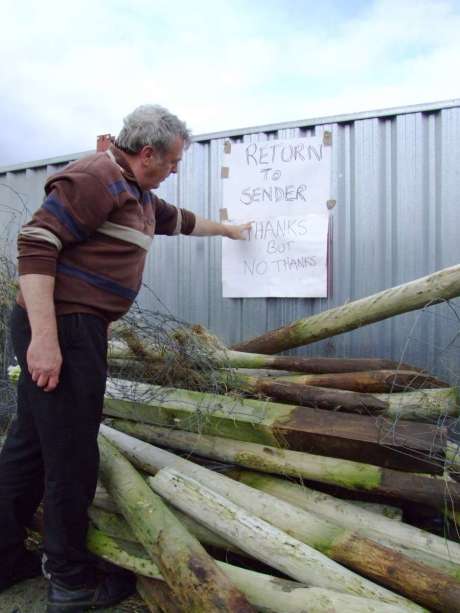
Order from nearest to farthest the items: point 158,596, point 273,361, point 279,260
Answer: point 158,596 < point 273,361 < point 279,260

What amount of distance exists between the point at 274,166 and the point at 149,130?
144 cm

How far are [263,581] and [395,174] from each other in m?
2.47

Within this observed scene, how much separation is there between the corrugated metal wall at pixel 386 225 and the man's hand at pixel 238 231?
0.24 meters

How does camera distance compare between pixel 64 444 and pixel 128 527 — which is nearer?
pixel 64 444

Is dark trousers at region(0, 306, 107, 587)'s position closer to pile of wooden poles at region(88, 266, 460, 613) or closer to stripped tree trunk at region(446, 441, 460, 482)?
pile of wooden poles at region(88, 266, 460, 613)

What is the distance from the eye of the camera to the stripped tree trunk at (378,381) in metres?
2.52

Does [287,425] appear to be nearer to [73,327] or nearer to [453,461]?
[453,461]

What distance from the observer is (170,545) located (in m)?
1.91

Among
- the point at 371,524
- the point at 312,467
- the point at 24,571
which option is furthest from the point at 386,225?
the point at 24,571

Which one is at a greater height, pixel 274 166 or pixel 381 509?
pixel 274 166

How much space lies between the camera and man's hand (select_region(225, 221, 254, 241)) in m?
3.36

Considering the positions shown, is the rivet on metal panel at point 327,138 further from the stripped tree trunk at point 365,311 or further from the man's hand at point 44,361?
the man's hand at point 44,361

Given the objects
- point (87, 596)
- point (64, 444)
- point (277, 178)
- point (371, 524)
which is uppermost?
point (277, 178)

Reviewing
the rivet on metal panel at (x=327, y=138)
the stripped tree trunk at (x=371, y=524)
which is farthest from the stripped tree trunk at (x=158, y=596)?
the rivet on metal panel at (x=327, y=138)
